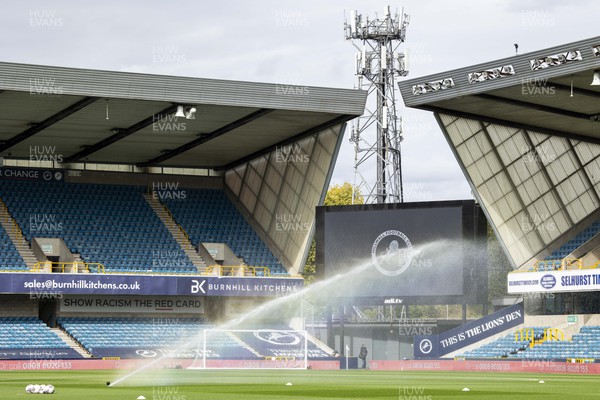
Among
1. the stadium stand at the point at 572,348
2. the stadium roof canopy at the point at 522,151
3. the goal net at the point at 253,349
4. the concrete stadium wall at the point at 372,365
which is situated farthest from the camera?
the goal net at the point at 253,349

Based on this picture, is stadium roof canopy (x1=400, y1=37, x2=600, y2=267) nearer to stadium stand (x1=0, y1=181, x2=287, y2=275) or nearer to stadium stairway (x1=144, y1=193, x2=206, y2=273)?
stadium stand (x1=0, y1=181, x2=287, y2=275)

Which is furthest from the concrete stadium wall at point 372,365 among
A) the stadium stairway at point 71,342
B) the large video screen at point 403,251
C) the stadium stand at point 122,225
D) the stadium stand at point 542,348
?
the stadium stand at point 122,225

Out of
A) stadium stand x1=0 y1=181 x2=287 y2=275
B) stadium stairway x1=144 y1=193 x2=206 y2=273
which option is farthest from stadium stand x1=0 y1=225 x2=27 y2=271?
stadium stairway x1=144 y1=193 x2=206 y2=273

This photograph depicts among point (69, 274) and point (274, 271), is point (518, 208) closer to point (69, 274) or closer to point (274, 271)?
point (274, 271)

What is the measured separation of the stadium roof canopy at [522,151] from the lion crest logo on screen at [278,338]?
40.3 ft

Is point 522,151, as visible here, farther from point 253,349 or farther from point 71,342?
point 71,342

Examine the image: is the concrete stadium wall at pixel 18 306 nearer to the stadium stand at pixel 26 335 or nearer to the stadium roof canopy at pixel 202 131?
the stadium stand at pixel 26 335

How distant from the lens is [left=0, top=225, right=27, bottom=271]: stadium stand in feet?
187

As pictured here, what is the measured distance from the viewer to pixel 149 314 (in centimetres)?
6103

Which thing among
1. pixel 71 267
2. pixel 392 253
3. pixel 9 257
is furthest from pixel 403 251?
pixel 9 257

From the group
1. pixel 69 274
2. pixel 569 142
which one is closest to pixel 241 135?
pixel 69 274

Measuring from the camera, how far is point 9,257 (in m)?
57.5

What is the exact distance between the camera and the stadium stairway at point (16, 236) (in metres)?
58.3

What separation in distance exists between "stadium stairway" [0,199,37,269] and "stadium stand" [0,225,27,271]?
0.76 feet
